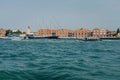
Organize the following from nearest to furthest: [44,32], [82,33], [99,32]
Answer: [99,32], [44,32], [82,33]

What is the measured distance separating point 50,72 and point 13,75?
139 centimetres

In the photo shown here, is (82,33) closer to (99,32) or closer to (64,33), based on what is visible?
(99,32)

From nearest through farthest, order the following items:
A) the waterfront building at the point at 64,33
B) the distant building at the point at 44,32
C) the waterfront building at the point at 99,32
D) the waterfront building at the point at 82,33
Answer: the waterfront building at the point at 99,32
the distant building at the point at 44,32
the waterfront building at the point at 64,33
the waterfront building at the point at 82,33

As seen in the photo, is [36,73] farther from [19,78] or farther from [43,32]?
[43,32]

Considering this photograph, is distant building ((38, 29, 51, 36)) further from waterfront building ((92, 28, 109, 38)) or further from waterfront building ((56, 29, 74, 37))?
waterfront building ((92, 28, 109, 38))

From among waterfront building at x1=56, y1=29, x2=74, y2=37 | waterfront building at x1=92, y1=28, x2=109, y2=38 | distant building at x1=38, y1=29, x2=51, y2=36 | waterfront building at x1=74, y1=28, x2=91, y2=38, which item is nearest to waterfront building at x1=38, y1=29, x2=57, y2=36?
distant building at x1=38, y1=29, x2=51, y2=36

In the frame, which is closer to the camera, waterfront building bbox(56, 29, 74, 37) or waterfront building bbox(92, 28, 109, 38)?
waterfront building bbox(92, 28, 109, 38)

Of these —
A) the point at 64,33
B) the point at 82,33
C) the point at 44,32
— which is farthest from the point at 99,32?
the point at 44,32

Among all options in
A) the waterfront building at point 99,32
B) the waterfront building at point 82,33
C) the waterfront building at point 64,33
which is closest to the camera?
the waterfront building at point 99,32

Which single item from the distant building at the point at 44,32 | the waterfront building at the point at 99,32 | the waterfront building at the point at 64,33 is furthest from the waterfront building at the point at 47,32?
the waterfront building at the point at 99,32

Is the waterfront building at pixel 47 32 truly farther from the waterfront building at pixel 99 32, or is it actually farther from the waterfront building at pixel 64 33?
the waterfront building at pixel 99 32

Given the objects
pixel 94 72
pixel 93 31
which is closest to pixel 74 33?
pixel 93 31

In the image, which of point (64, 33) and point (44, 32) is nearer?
point (44, 32)

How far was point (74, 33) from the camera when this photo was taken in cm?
16925
